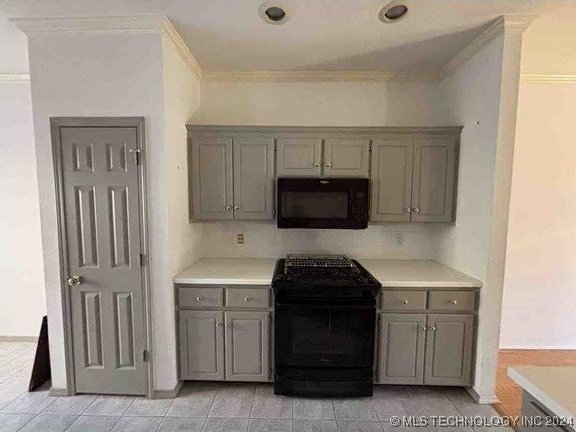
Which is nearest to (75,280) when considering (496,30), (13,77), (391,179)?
(13,77)

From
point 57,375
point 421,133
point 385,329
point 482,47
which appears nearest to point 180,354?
point 57,375

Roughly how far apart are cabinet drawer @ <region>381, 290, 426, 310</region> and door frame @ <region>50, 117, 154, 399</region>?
174 cm

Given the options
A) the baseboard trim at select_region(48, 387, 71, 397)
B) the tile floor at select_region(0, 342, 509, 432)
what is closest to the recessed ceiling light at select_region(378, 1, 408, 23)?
the tile floor at select_region(0, 342, 509, 432)

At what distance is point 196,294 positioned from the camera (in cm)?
232

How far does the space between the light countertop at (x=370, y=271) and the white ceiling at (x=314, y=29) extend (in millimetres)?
1766

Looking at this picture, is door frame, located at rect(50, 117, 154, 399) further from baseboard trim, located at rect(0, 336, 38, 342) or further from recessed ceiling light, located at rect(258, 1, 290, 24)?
baseboard trim, located at rect(0, 336, 38, 342)

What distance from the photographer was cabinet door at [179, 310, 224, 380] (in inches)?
91.7

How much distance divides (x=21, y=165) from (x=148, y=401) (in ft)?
8.21

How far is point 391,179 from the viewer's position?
2.65 meters

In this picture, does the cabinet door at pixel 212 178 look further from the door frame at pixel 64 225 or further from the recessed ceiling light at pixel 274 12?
the recessed ceiling light at pixel 274 12

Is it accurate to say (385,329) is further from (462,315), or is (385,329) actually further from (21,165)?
(21,165)

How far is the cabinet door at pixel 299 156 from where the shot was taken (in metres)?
2.63

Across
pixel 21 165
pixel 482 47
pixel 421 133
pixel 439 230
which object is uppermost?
pixel 482 47

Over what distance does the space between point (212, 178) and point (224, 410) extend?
5.86 feet
